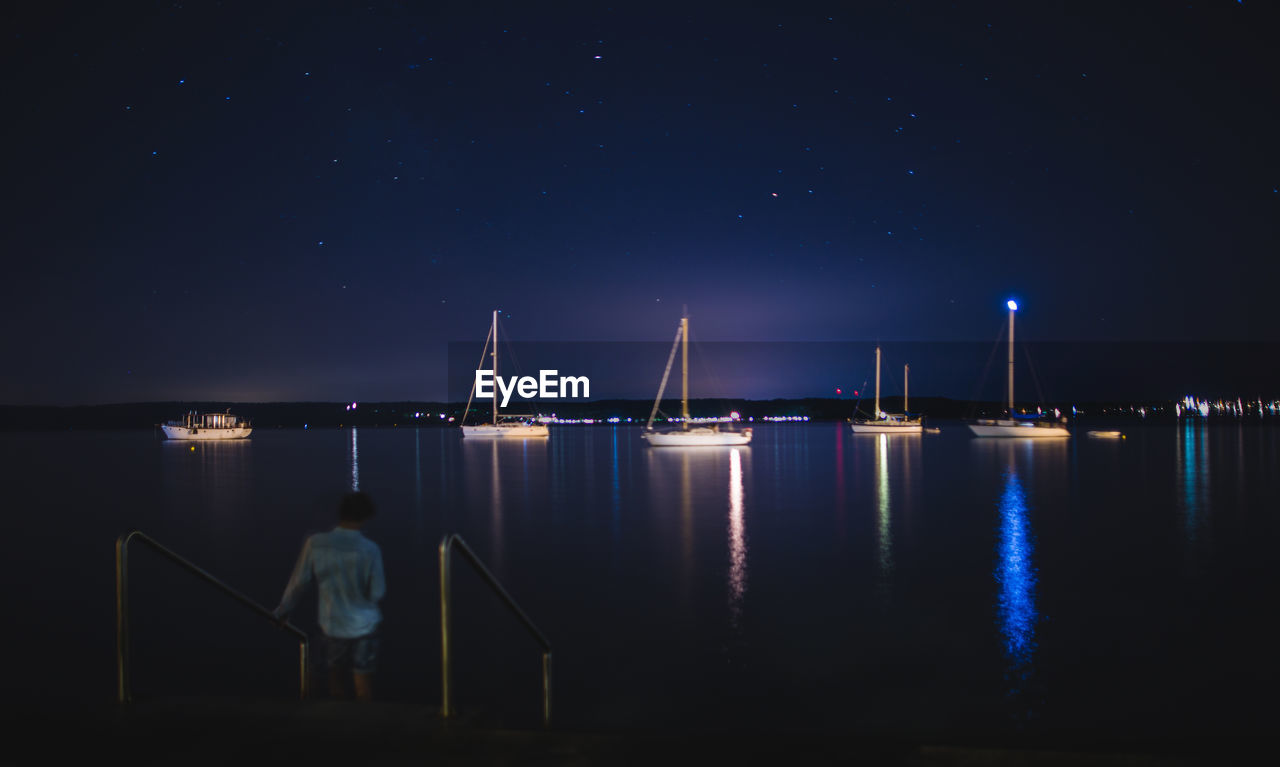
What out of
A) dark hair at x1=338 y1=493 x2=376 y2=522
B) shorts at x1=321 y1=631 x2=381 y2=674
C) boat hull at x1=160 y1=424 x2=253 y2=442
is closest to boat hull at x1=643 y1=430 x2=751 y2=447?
shorts at x1=321 y1=631 x2=381 y2=674

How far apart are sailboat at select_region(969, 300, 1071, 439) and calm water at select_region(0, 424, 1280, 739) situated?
57922 mm

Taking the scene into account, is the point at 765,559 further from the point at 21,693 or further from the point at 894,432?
the point at 894,432

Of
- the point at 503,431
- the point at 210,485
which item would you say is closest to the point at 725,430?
the point at 503,431

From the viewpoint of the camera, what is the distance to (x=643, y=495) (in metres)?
28.6

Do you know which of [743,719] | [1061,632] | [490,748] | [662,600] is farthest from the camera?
[662,600]

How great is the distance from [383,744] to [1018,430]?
297 ft

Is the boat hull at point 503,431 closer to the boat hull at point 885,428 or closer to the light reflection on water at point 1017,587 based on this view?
the boat hull at point 885,428

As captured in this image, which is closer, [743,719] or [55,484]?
[743,719]

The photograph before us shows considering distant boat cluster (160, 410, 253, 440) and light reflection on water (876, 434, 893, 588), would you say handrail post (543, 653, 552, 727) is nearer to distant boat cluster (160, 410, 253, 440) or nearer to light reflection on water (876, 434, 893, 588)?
light reflection on water (876, 434, 893, 588)

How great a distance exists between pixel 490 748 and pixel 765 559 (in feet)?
37.1

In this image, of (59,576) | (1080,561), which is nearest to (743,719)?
(1080,561)

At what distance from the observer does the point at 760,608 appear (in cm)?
1141

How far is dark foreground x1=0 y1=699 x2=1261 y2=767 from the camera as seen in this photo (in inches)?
176

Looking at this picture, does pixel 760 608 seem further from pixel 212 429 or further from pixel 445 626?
pixel 212 429
